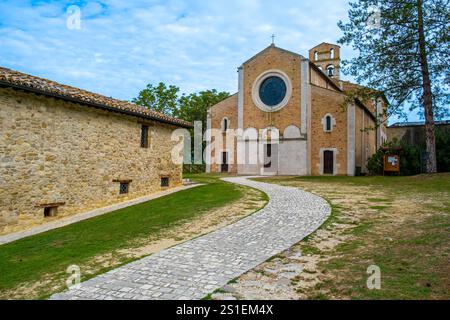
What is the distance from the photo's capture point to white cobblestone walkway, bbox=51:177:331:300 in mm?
4762

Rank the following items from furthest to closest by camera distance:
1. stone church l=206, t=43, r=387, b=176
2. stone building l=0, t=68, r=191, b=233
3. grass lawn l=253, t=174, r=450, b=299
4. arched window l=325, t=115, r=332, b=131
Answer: arched window l=325, t=115, r=332, b=131 < stone church l=206, t=43, r=387, b=176 < stone building l=0, t=68, r=191, b=233 < grass lawn l=253, t=174, r=450, b=299

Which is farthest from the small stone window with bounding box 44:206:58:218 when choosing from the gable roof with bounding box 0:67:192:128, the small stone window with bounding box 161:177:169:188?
the small stone window with bounding box 161:177:169:188

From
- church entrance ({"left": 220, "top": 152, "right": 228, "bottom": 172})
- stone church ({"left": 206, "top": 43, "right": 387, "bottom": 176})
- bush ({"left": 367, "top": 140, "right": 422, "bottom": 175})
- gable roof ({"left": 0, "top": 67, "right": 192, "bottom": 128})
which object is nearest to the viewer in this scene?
gable roof ({"left": 0, "top": 67, "right": 192, "bottom": 128})

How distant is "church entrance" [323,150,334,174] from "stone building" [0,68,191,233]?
17.0 m

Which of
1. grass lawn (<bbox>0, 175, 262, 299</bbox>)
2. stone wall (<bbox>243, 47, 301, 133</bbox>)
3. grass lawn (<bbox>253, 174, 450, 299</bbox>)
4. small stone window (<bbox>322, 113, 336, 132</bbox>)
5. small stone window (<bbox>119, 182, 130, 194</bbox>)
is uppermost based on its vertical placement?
stone wall (<bbox>243, 47, 301, 133</bbox>)

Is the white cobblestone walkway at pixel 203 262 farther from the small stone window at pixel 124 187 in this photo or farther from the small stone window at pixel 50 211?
the small stone window at pixel 124 187

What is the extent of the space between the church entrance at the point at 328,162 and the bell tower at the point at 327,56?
525 inches

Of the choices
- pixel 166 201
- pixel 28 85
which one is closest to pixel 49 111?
pixel 28 85

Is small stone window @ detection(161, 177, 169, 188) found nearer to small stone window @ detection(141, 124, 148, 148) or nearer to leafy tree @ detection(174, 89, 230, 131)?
small stone window @ detection(141, 124, 148, 148)

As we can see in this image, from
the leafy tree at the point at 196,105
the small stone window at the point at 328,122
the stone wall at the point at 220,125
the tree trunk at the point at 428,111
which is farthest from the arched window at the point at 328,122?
the leafy tree at the point at 196,105

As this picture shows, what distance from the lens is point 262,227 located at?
27.8 feet

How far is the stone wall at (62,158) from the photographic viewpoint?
10.9 metres
